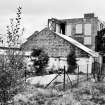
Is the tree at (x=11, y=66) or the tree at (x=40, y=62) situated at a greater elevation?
the tree at (x=11, y=66)

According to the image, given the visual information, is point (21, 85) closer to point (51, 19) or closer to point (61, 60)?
point (61, 60)

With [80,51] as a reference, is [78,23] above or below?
above

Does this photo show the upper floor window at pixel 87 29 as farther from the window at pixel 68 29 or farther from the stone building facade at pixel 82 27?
the window at pixel 68 29

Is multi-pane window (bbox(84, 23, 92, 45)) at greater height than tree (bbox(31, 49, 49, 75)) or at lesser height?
greater

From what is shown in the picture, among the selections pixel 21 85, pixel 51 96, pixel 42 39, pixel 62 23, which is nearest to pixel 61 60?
pixel 42 39

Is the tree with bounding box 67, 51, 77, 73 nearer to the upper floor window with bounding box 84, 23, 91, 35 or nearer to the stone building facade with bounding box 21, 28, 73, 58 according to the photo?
the stone building facade with bounding box 21, 28, 73, 58

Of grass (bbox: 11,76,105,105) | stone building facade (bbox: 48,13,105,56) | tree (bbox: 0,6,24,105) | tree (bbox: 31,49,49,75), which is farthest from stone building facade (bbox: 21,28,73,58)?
tree (bbox: 0,6,24,105)

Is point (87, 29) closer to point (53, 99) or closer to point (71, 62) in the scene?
point (71, 62)

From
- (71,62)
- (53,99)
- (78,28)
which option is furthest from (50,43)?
(53,99)

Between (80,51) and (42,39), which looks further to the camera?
(42,39)

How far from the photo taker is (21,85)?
5949 mm

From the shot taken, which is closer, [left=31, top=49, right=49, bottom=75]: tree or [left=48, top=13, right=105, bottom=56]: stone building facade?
[left=31, top=49, right=49, bottom=75]: tree

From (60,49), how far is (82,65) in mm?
4346

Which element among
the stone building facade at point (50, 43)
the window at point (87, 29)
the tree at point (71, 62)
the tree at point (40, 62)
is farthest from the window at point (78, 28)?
the tree at point (40, 62)
